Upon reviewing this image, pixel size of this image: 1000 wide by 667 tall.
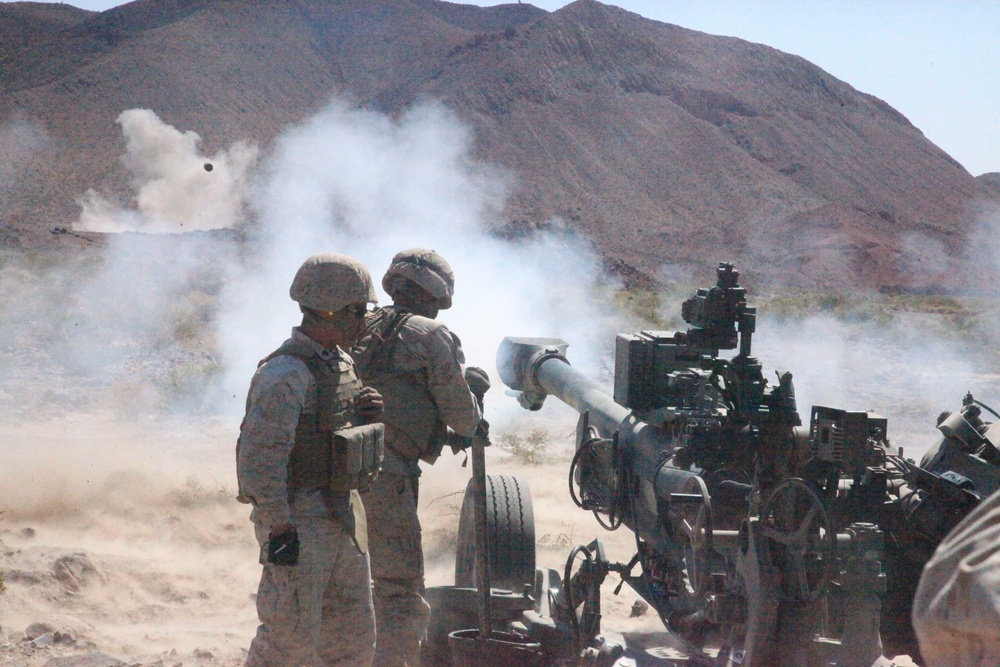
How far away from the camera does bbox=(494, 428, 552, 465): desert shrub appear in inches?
412

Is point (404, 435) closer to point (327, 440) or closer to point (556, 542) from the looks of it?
point (327, 440)

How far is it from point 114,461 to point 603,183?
3511cm

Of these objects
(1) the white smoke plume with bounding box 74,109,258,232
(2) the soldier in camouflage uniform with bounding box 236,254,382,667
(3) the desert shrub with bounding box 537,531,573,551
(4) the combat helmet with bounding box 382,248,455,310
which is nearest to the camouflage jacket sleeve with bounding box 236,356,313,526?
(2) the soldier in camouflage uniform with bounding box 236,254,382,667

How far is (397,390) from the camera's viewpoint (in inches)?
173

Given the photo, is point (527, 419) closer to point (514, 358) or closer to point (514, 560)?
point (514, 358)

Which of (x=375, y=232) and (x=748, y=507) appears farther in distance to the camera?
(x=375, y=232)

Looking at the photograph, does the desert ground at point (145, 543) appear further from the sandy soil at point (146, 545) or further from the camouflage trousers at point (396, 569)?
the camouflage trousers at point (396, 569)

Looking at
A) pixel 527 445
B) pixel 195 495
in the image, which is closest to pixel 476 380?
pixel 195 495

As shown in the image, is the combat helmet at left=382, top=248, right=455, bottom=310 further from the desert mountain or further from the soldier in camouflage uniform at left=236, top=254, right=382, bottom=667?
the desert mountain

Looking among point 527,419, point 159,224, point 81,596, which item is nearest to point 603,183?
point 159,224

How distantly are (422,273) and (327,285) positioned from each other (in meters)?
1.01

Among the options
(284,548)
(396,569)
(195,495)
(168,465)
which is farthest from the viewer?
(168,465)

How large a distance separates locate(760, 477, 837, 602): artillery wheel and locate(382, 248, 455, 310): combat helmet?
6.08ft

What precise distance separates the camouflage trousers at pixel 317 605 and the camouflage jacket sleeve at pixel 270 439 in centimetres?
19
